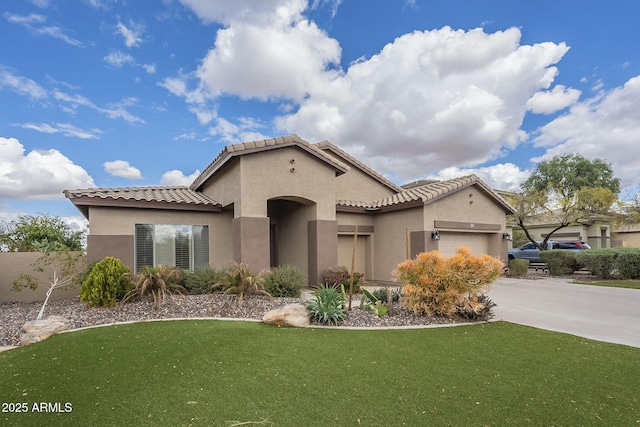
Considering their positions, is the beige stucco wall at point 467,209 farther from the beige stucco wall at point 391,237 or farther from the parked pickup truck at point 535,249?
the parked pickup truck at point 535,249

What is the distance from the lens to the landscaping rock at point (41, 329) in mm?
6574

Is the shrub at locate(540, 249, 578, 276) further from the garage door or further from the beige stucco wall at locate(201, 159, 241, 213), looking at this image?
the beige stucco wall at locate(201, 159, 241, 213)

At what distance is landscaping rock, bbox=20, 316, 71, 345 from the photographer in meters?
6.57

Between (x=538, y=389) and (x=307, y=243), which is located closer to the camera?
(x=538, y=389)

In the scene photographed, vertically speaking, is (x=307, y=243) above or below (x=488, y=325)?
above

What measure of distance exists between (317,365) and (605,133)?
1268 inches

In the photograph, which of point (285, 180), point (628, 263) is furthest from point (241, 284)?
point (628, 263)

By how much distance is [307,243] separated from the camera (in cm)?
1402

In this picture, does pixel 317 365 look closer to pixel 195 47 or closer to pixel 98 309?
pixel 98 309

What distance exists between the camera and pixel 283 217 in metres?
16.0

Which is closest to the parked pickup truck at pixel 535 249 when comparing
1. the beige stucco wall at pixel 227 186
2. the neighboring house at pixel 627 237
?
the neighboring house at pixel 627 237

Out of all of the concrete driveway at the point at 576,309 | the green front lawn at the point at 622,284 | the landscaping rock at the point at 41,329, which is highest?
the landscaping rock at the point at 41,329

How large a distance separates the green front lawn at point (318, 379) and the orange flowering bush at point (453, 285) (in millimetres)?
1248

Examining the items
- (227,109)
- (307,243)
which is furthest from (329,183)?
(227,109)
